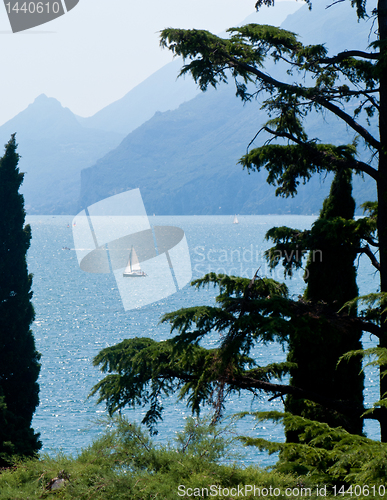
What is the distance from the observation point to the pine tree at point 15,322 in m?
15.0

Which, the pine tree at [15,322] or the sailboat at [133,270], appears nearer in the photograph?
the pine tree at [15,322]

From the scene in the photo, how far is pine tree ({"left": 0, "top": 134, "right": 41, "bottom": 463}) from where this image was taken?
49.3 ft

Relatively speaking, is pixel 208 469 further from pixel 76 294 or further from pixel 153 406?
pixel 76 294

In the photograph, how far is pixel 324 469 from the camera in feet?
17.4

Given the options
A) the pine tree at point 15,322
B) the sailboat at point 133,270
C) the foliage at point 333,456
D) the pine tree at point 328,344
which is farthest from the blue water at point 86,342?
the sailboat at point 133,270

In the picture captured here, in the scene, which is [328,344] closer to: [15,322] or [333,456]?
[333,456]

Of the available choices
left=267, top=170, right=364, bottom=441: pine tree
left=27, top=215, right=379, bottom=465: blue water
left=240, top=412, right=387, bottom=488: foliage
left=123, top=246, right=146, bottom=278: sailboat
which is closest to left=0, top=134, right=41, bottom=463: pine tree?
left=27, top=215, right=379, bottom=465: blue water

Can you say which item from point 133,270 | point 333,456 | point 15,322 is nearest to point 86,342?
point 15,322

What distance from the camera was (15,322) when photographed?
15.4 meters

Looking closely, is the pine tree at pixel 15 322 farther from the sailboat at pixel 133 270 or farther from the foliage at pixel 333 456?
the sailboat at pixel 133 270

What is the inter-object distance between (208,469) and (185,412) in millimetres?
21193

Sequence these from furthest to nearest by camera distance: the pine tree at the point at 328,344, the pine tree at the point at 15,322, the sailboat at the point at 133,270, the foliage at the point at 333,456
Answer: the sailboat at the point at 133,270
the pine tree at the point at 15,322
the pine tree at the point at 328,344
the foliage at the point at 333,456

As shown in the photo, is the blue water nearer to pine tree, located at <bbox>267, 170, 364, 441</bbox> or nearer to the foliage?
pine tree, located at <bbox>267, 170, 364, 441</bbox>

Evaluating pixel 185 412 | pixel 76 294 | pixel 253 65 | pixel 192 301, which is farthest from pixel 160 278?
pixel 253 65
